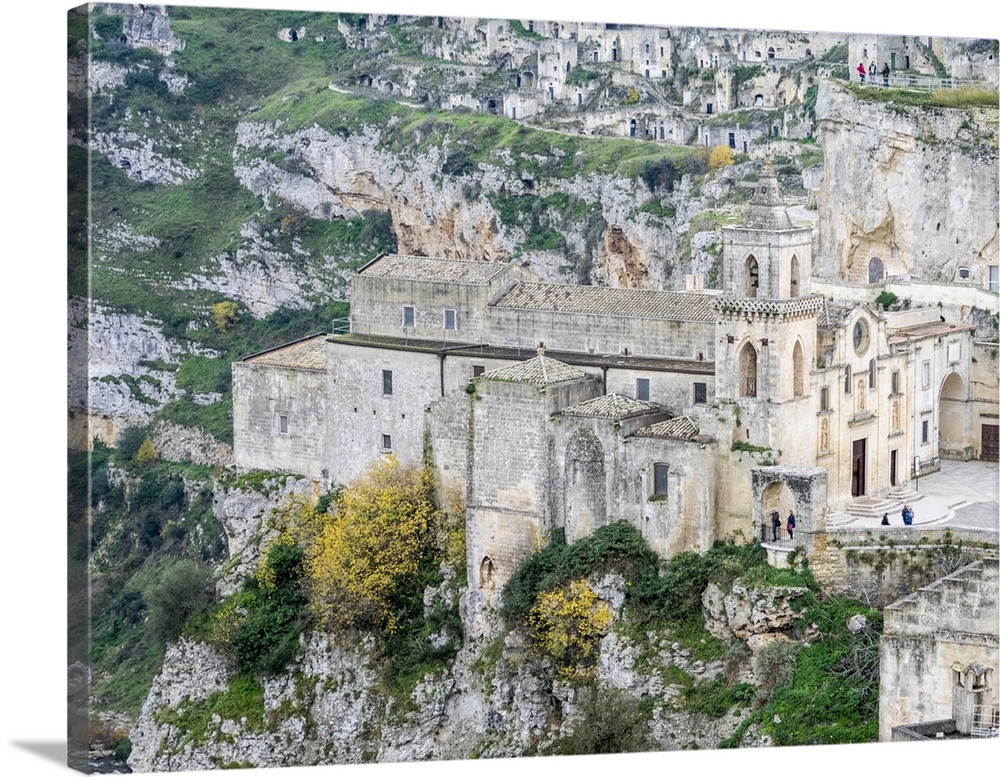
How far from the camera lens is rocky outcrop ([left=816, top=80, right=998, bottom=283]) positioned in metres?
48.6

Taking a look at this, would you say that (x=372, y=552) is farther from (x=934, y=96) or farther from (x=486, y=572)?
(x=934, y=96)

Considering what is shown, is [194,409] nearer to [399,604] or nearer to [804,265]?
[399,604]

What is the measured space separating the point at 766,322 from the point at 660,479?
2.89 meters

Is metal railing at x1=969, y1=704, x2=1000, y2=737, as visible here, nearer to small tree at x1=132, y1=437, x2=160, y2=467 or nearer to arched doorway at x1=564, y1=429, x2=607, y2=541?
arched doorway at x1=564, y1=429, x2=607, y2=541

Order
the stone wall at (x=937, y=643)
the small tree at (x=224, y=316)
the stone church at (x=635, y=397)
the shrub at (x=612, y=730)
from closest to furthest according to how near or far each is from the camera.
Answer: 1. the stone wall at (x=937, y=643)
2. the shrub at (x=612, y=730)
3. the stone church at (x=635, y=397)
4. the small tree at (x=224, y=316)

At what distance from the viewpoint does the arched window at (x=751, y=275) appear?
41500mm

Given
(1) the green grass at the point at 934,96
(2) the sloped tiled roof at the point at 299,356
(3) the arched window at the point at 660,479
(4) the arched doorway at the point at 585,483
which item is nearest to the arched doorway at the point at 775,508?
(3) the arched window at the point at 660,479

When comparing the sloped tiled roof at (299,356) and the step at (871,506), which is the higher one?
the sloped tiled roof at (299,356)

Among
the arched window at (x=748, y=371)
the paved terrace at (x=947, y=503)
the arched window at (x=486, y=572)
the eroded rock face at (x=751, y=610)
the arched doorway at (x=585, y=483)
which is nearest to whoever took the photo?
the eroded rock face at (x=751, y=610)

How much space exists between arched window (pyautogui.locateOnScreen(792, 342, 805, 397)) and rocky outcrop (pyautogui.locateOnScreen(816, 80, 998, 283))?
7.87 m

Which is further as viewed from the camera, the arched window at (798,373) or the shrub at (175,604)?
the shrub at (175,604)

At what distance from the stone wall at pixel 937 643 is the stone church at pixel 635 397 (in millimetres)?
2779

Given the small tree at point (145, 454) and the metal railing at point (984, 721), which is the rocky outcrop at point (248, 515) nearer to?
the metal railing at point (984, 721)

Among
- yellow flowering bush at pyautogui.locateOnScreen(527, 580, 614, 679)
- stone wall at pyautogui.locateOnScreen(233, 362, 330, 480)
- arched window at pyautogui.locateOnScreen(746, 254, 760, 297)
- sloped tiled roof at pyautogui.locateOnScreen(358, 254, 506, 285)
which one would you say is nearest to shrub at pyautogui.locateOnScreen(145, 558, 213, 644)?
stone wall at pyautogui.locateOnScreen(233, 362, 330, 480)
